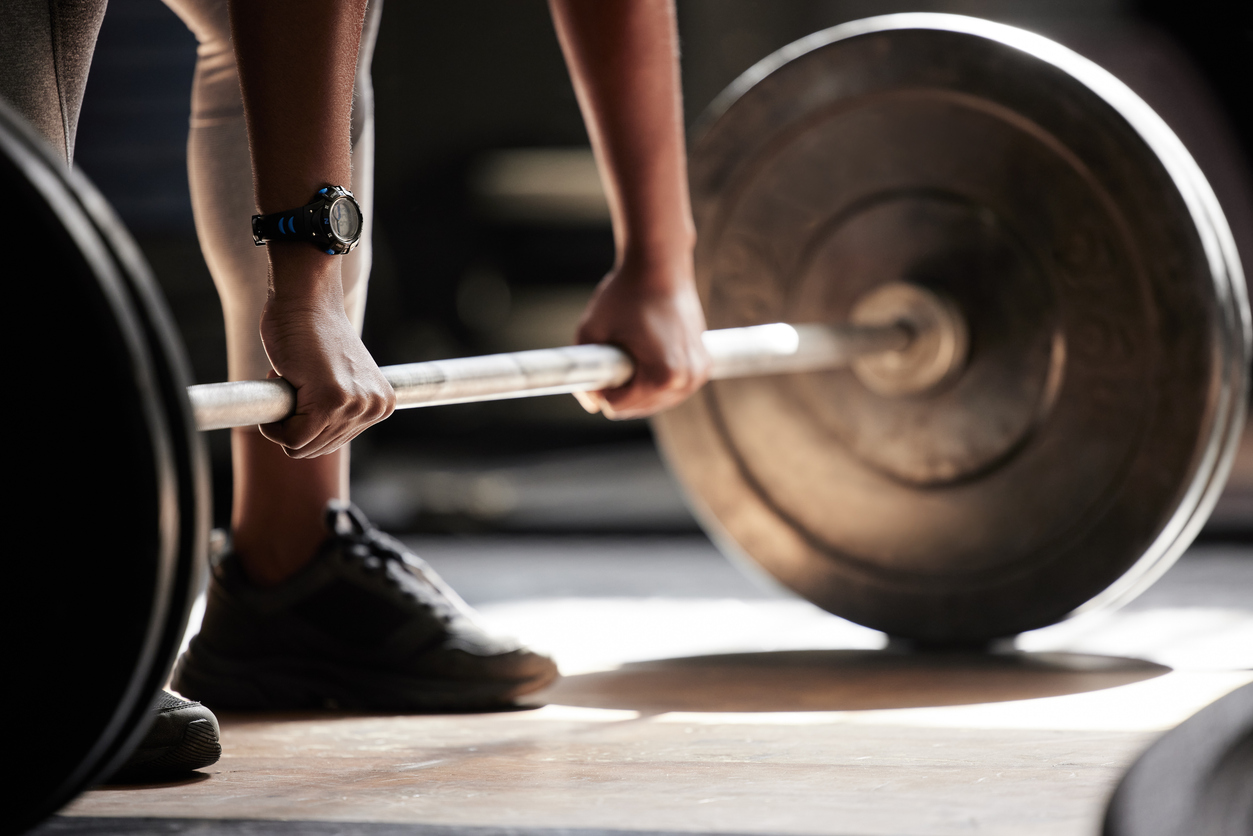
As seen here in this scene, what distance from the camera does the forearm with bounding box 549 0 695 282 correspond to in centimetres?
141

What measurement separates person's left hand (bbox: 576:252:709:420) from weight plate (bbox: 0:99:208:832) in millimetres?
645

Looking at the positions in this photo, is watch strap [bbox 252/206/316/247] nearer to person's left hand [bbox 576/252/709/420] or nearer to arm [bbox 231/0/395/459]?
arm [bbox 231/0/395/459]

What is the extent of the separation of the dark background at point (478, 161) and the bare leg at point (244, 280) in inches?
57.5

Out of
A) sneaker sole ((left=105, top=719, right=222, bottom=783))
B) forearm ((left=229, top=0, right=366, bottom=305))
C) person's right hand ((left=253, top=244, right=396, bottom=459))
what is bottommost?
sneaker sole ((left=105, top=719, right=222, bottom=783))

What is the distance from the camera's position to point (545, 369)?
1.24m

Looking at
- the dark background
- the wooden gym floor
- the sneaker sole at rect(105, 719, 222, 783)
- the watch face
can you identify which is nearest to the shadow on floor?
the wooden gym floor

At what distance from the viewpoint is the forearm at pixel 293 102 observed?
1.00m

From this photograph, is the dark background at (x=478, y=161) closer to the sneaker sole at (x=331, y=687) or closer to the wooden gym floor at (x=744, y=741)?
the wooden gym floor at (x=744, y=741)

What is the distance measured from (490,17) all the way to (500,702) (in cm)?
365

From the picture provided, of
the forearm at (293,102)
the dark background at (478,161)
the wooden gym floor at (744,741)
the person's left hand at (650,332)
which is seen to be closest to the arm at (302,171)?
the forearm at (293,102)

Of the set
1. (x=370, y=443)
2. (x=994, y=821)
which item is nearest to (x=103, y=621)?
(x=994, y=821)

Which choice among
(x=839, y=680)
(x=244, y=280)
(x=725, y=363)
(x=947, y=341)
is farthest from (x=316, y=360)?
(x=947, y=341)

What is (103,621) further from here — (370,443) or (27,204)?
(370,443)

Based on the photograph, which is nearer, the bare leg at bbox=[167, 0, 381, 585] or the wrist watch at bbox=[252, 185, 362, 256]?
the wrist watch at bbox=[252, 185, 362, 256]
